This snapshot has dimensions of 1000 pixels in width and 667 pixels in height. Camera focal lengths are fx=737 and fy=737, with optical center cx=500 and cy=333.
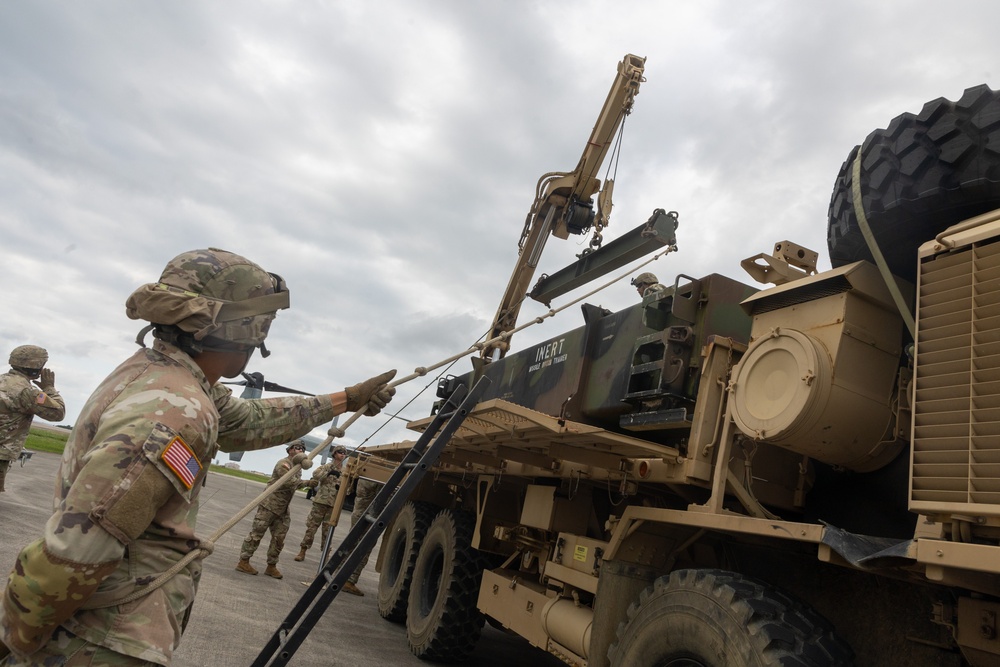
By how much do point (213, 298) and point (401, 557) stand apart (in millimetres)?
7243

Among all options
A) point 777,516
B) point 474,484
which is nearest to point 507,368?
point 474,484

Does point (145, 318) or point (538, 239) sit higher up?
point (538, 239)

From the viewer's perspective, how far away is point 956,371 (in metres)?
2.38

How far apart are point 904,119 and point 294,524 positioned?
63.9 ft

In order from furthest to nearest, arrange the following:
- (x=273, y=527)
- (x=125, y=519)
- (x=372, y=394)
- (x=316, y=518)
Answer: (x=316, y=518) < (x=273, y=527) < (x=372, y=394) < (x=125, y=519)

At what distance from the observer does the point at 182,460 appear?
1891 mm

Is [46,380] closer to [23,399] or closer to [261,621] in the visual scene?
[23,399]

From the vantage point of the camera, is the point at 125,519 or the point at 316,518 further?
the point at 316,518

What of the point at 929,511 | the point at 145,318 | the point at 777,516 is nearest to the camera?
the point at 145,318

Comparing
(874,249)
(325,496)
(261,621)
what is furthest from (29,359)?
(874,249)

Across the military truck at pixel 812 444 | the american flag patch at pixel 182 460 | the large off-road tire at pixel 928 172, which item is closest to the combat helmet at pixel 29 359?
the military truck at pixel 812 444

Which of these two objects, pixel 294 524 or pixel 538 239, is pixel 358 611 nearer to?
pixel 538 239

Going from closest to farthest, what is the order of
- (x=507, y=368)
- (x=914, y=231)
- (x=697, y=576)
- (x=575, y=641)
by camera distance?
(x=914, y=231), (x=697, y=576), (x=575, y=641), (x=507, y=368)

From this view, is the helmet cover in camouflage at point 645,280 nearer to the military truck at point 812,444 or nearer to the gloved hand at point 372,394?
the military truck at point 812,444
